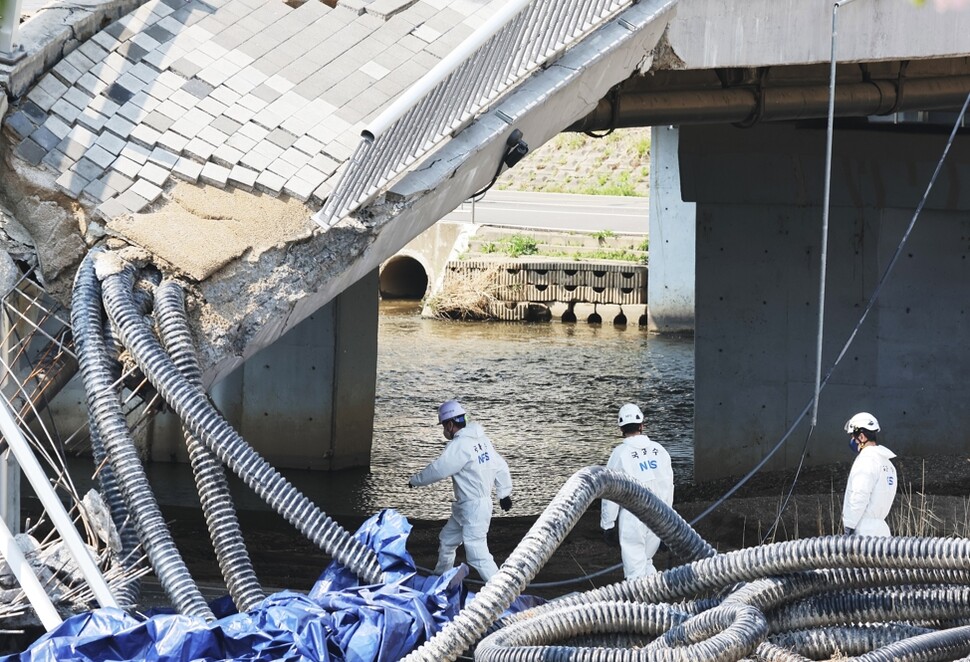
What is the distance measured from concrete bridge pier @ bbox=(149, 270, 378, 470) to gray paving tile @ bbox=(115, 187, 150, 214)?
6.46m

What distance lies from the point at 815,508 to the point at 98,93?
24.2 ft

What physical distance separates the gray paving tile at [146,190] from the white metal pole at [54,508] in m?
1.91

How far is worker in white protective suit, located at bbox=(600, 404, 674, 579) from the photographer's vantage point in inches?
343

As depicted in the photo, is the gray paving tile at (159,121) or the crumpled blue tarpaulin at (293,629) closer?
the crumpled blue tarpaulin at (293,629)

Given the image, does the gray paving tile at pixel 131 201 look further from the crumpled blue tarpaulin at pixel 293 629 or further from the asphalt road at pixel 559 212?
the asphalt road at pixel 559 212

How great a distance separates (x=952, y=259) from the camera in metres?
13.1

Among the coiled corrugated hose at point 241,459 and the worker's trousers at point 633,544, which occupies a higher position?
the coiled corrugated hose at point 241,459

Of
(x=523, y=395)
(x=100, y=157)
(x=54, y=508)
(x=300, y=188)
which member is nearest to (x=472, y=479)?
(x=300, y=188)

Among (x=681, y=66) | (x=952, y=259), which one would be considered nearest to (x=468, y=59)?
(x=681, y=66)

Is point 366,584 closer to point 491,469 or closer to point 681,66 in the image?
point 491,469

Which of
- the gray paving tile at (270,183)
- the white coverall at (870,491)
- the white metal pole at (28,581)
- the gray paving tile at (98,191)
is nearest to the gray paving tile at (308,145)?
the gray paving tile at (270,183)

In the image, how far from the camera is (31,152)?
7773 mm

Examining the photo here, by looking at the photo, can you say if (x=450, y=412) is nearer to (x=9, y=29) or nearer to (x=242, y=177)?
(x=242, y=177)

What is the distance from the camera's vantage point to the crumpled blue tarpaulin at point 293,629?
596 centimetres
